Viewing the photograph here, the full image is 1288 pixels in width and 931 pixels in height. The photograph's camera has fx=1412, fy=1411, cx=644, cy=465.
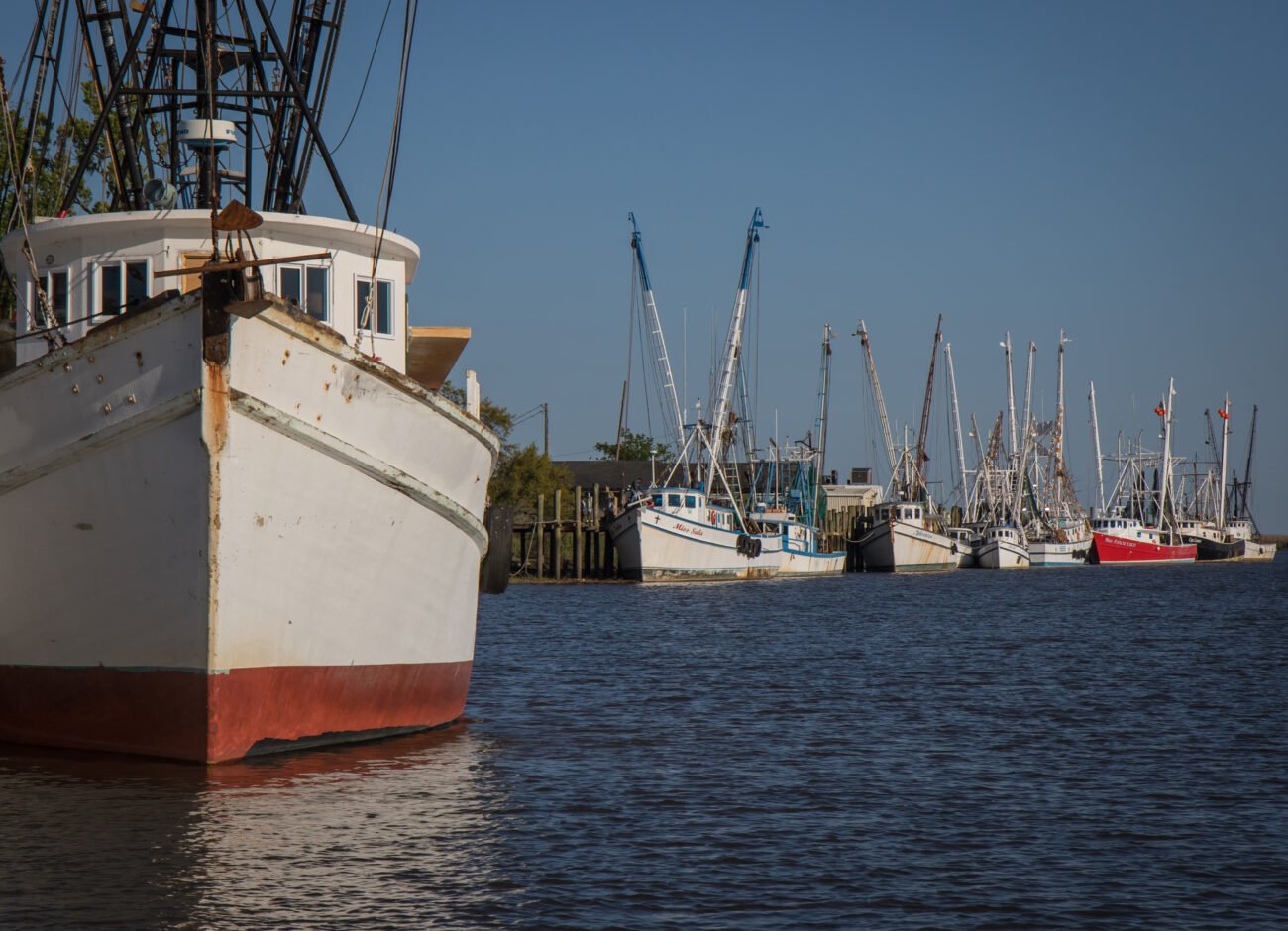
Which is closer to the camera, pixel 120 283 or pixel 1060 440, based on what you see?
pixel 120 283

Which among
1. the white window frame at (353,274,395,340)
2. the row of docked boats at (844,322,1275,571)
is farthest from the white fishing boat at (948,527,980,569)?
the white window frame at (353,274,395,340)

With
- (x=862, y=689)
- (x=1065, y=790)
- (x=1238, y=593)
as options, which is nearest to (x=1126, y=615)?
(x=1238, y=593)

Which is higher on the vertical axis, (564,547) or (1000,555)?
(564,547)

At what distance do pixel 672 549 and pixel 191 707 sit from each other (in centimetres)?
5034

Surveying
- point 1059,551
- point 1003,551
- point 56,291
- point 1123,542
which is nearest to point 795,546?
point 1003,551

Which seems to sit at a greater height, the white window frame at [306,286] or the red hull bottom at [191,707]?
the white window frame at [306,286]

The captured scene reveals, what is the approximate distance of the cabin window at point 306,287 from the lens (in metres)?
14.8

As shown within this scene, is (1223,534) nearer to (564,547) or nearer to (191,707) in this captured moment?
(564,547)

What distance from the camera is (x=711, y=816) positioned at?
40.9ft

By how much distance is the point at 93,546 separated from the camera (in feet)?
41.7

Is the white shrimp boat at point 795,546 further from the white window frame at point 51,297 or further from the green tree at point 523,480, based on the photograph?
the white window frame at point 51,297

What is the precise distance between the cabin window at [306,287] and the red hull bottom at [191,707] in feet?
12.7

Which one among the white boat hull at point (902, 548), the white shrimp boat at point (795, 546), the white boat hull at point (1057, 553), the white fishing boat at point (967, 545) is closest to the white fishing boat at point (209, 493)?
the white shrimp boat at point (795, 546)

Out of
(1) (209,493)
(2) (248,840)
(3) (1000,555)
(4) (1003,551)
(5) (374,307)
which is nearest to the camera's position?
(2) (248,840)
